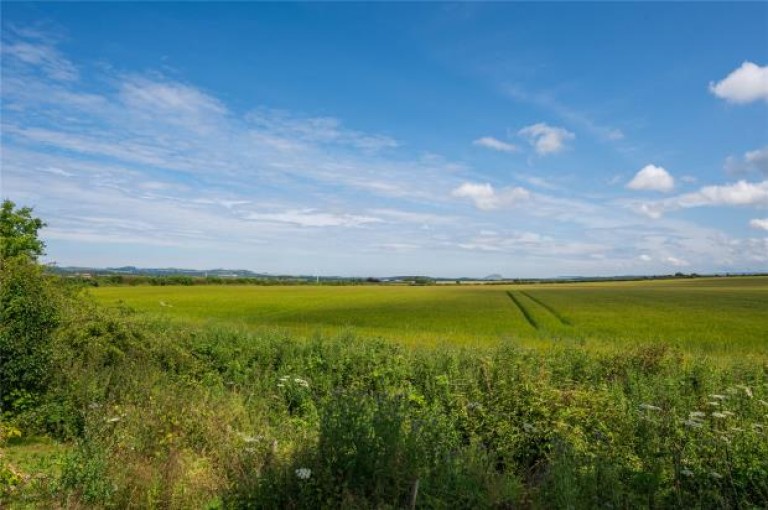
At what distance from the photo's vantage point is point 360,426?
6043mm

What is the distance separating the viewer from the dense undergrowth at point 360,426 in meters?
5.75

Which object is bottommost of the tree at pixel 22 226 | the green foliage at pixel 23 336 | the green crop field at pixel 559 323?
the green crop field at pixel 559 323

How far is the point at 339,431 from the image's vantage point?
5984mm

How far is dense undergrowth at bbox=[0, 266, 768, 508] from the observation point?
226 inches

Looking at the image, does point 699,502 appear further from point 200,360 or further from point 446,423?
point 200,360

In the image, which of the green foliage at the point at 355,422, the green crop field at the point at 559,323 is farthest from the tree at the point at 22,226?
the green foliage at the point at 355,422

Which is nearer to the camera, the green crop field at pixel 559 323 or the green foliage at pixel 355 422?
the green foliage at pixel 355 422

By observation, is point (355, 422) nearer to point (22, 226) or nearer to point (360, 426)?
point (360, 426)

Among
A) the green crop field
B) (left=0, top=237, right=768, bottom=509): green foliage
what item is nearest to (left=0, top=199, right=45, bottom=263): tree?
the green crop field

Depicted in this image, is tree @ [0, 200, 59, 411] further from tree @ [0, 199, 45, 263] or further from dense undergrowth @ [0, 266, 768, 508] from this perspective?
tree @ [0, 199, 45, 263]

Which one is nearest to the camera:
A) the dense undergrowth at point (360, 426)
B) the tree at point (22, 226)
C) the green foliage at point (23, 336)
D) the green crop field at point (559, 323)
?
the dense undergrowth at point (360, 426)

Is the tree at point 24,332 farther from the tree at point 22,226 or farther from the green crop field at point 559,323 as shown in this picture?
the tree at point 22,226

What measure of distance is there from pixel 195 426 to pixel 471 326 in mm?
21949

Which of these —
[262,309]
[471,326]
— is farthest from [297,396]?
[262,309]
